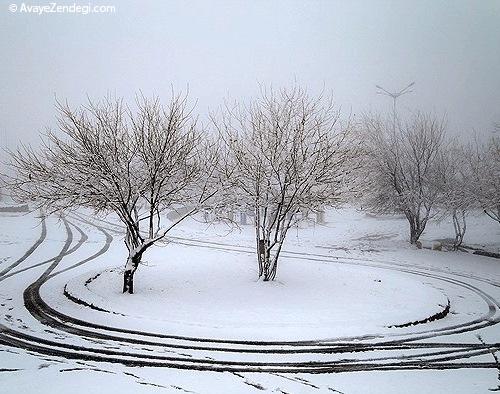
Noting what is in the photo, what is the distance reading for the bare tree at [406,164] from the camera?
29.3 meters

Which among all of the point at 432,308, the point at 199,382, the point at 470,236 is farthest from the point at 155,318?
the point at 470,236

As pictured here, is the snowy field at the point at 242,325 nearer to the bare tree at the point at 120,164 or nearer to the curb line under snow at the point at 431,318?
the curb line under snow at the point at 431,318

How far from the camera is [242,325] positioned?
11.5 meters

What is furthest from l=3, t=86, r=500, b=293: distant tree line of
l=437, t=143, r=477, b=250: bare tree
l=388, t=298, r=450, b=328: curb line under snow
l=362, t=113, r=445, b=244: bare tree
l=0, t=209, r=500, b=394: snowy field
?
l=362, t=113, r=445, b=244: bare tree

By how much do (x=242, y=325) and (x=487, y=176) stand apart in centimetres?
2256

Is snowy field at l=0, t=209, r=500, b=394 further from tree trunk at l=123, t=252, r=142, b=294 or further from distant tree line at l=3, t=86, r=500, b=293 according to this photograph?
distant tree line at l=3, t=86, r=500, b=293

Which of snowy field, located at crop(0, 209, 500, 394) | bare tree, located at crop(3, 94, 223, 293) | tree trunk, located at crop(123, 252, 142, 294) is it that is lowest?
snowy field, located at crop(0, 209, 500, 394)

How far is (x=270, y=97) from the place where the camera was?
1645 cm

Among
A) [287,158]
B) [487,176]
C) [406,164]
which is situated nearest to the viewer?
[287,158]

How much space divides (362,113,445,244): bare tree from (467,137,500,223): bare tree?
8.78 ft

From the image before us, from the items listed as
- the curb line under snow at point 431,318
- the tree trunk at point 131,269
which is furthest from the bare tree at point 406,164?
the tree trunk at point 131,269

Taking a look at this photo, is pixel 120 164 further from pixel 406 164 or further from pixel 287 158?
pixel 406 164

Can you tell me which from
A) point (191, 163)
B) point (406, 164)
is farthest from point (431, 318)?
point (406, 164)

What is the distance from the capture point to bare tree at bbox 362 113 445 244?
29.3 m
